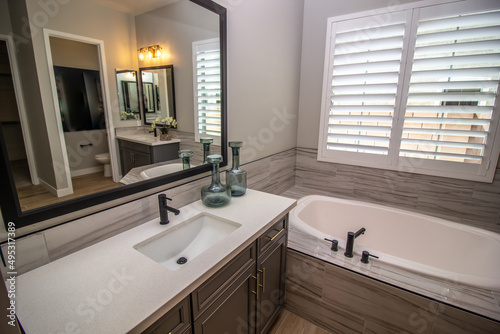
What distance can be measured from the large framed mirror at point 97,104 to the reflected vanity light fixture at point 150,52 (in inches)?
0.8

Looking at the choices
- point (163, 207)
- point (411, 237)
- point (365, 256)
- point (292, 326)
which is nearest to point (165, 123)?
point (163, 207)

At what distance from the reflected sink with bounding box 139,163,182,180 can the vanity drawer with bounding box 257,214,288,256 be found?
66 centimetres

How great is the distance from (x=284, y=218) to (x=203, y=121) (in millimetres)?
860

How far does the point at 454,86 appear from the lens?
203 centimetres

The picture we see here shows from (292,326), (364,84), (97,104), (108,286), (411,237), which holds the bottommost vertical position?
(292,326)

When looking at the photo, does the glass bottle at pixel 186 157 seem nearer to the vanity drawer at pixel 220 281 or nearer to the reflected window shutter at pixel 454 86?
the vanity drawer at pixel 220 281

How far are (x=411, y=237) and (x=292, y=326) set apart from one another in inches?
53.1

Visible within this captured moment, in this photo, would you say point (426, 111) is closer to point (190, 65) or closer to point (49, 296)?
point (190, 65)

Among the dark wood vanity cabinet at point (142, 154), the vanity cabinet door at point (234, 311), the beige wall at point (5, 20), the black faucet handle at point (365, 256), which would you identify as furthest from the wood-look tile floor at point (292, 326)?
the beige wall at point (5, 20)

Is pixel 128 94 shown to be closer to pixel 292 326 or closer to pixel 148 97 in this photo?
pixel 148 97

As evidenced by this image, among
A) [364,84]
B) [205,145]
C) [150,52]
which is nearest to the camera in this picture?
[150,52]

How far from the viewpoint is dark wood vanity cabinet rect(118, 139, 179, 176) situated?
3.97 ft

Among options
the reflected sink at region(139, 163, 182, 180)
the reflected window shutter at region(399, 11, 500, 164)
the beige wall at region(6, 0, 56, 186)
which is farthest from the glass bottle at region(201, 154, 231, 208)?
the reflected window shutter at region(399, 11, 500, 164)

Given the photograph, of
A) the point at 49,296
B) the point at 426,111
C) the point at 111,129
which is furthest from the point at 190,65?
the point at 426,111
